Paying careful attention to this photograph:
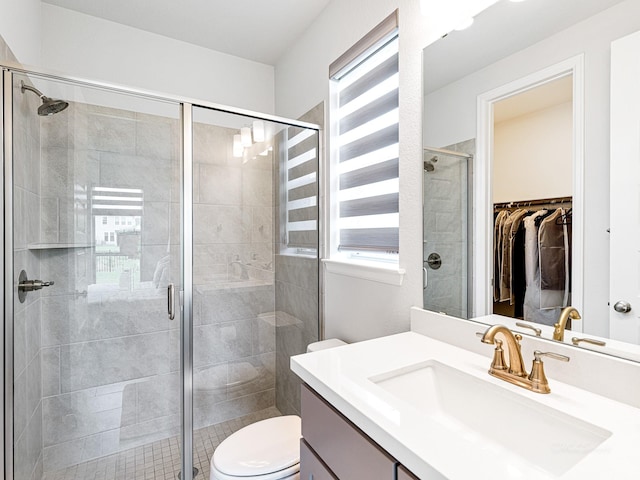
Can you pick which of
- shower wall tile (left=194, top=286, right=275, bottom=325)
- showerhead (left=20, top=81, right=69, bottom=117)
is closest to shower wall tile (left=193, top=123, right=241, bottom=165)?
showerhead (left=20, top=81, right=69, bottom=117)

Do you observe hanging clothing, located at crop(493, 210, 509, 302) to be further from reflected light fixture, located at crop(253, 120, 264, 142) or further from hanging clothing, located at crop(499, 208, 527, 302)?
A: reflected light fixture, located at crop(253, 120, 264, 142)

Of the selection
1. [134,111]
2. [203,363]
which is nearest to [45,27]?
[134,111]

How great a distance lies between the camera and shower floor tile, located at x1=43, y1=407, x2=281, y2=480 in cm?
162

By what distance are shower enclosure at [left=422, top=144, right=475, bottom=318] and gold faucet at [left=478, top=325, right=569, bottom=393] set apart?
0.83ft

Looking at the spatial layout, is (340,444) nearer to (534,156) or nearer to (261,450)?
(261,450)

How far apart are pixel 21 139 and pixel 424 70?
1.64 meters

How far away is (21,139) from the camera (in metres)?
1.36

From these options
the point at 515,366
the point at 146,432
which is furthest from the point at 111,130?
the point at 515,366

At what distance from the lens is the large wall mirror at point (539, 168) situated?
2.47 ft

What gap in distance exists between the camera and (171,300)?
5.58 ft

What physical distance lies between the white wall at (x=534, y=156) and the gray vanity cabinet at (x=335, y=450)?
76cm

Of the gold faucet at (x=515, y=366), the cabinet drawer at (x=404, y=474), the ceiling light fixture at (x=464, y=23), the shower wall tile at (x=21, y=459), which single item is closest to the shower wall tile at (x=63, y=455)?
the shower wall tile at (x=21, y=459)

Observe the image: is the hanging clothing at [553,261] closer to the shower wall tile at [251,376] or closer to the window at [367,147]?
the window at [367,147]

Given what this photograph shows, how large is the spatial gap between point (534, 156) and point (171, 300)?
166 centimetres
